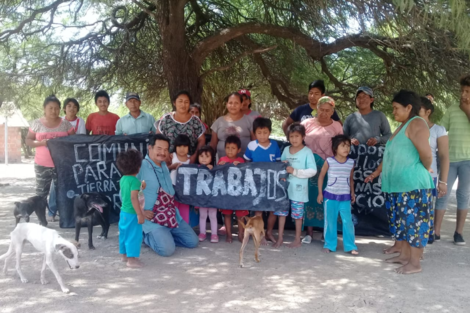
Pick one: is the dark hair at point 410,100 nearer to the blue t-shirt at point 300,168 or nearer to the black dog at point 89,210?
the blue t-shirt at point 300,168

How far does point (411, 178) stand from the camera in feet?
14.0

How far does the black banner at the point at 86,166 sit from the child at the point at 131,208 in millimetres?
1829

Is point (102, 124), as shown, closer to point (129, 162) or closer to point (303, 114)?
point (129, 162)

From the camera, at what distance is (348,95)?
33.2ft

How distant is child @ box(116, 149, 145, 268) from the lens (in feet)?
14.3

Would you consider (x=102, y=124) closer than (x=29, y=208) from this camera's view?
No

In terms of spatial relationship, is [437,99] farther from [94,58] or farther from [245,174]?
[94,58]

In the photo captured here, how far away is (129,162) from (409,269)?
3.07 metres

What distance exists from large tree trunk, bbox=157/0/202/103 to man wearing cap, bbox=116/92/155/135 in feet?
4.98

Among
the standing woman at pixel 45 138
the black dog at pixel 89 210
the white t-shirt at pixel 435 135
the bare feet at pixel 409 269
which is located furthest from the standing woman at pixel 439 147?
the standing woman at pixel 45 138

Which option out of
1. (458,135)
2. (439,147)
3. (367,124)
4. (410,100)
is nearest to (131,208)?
(410,100)

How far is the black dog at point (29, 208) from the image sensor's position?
5.39m

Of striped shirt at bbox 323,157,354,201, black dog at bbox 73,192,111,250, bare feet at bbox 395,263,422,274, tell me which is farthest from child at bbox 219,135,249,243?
bare feet at bbox 395,263,422,274

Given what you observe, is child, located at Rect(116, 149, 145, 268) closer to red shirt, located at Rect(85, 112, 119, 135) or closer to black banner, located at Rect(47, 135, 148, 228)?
black banner, located at Rect(47, 135, 148, 228)
